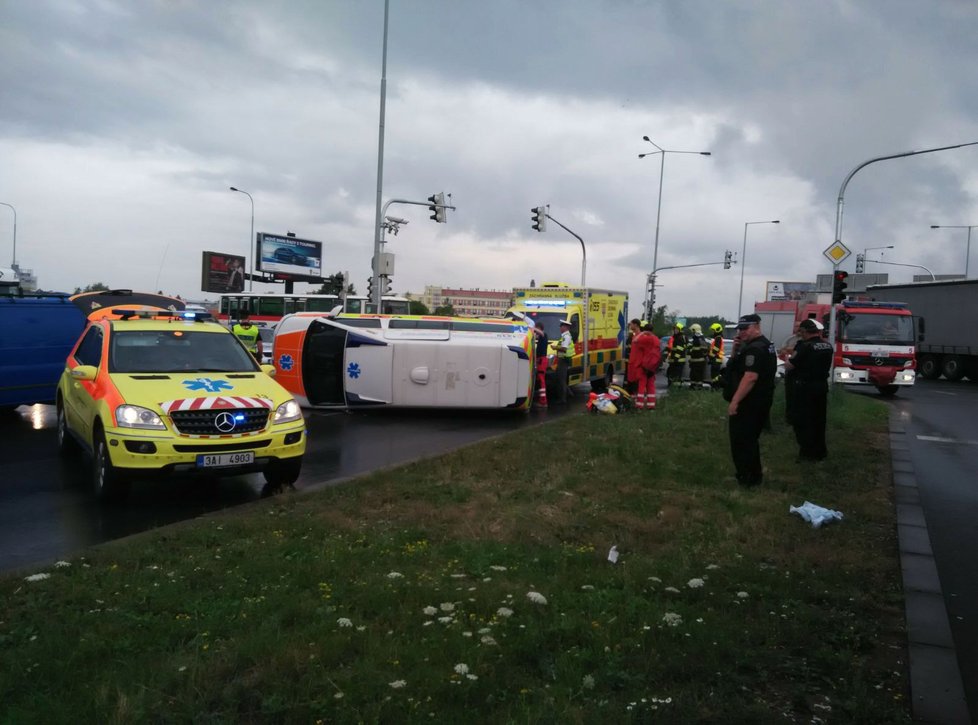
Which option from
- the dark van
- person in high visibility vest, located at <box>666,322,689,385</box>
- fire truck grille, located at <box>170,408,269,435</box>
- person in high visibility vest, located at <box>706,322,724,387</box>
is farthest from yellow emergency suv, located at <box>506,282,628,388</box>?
fire truck grille, located at <box>170,408,269,435</box>

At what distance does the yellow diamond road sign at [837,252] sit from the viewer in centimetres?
1855

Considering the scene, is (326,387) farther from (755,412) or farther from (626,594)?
(626,594)

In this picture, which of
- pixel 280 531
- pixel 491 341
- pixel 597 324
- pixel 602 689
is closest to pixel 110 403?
pixel 280 531

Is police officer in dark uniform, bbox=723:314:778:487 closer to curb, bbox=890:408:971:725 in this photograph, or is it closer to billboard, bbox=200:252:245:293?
curb, bbox=890:408:971:725

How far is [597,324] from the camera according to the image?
71.2 feet

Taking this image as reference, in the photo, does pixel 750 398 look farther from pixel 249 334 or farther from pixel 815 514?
pixel 249 334

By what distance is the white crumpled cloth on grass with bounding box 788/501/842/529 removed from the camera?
711cm

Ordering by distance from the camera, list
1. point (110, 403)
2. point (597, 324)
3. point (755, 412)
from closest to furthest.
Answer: point (110, 403), point (755, 412), point (597, 324)

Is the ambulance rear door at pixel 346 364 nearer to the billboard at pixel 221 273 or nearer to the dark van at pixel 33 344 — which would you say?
the dark van at pixel 33 344

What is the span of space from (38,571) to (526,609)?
312 cm

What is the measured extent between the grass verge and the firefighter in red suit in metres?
7.94

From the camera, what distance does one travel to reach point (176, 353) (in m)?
9.13

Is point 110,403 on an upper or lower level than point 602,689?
upper

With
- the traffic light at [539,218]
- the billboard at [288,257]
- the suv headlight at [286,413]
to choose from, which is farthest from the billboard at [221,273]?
the suv headlight at [286,413]
